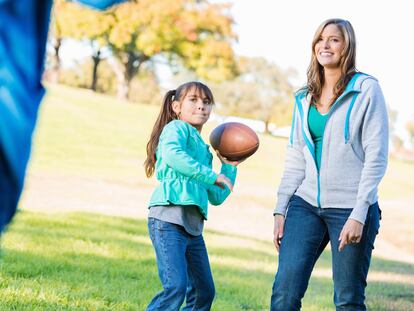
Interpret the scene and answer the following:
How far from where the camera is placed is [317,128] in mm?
3961

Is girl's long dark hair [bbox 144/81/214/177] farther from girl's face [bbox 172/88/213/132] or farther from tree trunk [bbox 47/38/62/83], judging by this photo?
tree trunk [bbox 47/38/62/83]

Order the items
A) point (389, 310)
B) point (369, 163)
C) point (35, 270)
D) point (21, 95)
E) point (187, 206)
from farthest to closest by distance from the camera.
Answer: point (389, 310), point (35, 270), point (187, 206), point (369, 163), point (21, 95)

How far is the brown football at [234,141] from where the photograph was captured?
4.73 meters

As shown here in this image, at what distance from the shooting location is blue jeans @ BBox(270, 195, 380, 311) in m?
3.80

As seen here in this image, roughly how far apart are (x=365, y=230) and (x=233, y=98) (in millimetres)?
52470

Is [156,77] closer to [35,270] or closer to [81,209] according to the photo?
[81,209]

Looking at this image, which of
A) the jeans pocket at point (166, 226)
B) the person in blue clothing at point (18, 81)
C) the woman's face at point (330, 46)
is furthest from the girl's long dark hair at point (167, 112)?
the person in blue clothing at point (18, 81)

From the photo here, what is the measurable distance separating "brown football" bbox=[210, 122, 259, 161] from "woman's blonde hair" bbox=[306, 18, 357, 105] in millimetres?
788

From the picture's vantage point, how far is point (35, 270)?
20.5 feet

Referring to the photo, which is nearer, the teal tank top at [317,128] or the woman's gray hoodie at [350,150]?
the woman's gray hoodie at [350,150]

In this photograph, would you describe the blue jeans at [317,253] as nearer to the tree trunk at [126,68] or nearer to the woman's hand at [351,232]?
the woman's hand at [351,232]

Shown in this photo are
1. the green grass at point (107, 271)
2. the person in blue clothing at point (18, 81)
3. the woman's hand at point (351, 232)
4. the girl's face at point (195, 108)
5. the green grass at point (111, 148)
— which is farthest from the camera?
the green grass at point (111, 148)

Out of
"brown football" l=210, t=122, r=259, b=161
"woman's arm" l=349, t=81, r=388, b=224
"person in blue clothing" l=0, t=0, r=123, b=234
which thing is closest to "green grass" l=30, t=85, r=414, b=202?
"brown football" l=210, t=122, r=259, b=161

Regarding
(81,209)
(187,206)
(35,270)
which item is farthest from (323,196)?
(81,209)
